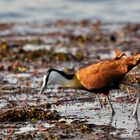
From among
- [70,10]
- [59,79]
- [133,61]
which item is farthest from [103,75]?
[70,10]

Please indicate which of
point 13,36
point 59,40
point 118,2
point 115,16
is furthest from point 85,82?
point 118,2

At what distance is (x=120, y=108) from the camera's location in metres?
11.0

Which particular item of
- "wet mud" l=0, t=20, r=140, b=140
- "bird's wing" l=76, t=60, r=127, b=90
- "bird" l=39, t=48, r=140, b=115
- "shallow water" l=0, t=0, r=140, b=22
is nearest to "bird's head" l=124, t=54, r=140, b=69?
"bird" l=39, t=48, r=140, b=115

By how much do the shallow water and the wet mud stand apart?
3.58 meters

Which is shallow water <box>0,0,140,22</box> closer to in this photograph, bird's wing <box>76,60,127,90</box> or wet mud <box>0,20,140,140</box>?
wet mud <box>0,20,140,140</box>

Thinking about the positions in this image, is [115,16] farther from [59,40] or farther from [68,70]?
[68,70]

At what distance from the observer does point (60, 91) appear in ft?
40.5

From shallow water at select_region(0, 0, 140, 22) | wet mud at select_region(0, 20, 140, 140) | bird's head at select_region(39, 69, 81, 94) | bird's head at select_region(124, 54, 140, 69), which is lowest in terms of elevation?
wet mud at select_region(0, 20, 140, 140)

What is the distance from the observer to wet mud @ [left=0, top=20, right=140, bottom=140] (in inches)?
376

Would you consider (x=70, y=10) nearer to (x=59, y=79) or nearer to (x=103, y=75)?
(x=59, y=79)

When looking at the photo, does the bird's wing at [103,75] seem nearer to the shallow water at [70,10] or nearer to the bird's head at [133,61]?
the bird's head at [133,61]

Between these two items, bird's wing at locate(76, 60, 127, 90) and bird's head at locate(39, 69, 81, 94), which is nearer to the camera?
bird's wing at locate(76, 60, 127, 90)

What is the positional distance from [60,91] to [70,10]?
1558cm

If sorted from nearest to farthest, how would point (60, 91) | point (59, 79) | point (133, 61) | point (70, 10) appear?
1. point (133, 61)
2. point (59, 79)
3. point (60, 91)
4. point (70, 10)
